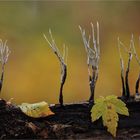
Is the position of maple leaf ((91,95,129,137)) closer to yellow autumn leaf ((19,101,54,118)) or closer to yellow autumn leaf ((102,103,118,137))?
yellow autumn leaf ((102,103,118,137))

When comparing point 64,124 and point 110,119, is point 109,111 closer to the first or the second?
point 110,119

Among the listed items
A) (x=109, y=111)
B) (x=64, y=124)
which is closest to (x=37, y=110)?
(x=64, y=124)

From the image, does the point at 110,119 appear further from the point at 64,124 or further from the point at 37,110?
the point at 37,110

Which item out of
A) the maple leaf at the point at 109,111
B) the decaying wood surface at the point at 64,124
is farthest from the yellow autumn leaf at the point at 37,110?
the maple leaf at the point at 109,111

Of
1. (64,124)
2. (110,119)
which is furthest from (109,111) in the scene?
(64,124)

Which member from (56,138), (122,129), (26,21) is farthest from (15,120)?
(26,21)
